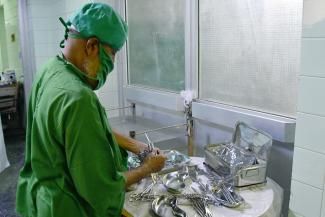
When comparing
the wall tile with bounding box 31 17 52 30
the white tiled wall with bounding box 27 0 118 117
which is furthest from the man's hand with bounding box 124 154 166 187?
the wall tile with bounding box 31 17 52 30

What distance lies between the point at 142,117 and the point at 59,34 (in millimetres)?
1506

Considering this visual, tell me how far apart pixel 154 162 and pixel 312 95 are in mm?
576

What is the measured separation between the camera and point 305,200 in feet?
3.37

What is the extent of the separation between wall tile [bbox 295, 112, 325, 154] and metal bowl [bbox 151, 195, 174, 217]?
1.55ft

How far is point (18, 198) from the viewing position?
1112 millimetres

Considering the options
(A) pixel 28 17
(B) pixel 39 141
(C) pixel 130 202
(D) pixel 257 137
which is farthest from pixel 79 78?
(A) pixel 28 17

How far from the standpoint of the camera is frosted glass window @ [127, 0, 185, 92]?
203 centimetres

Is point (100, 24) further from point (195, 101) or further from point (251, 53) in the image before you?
point (195, 101)

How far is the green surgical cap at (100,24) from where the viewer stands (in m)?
0.96

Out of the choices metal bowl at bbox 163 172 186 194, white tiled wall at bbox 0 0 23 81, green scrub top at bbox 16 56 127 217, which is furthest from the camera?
white tiled wall at bbox 0 0 23 81

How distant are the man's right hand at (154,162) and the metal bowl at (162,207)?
106 millimetres

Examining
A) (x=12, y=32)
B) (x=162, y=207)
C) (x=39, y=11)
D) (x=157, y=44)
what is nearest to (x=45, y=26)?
(x=39, y=11)

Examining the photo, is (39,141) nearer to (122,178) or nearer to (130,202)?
(122,178)

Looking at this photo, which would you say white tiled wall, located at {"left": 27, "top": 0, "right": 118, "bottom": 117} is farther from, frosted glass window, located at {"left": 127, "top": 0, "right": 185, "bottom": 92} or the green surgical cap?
the green surgical cap
